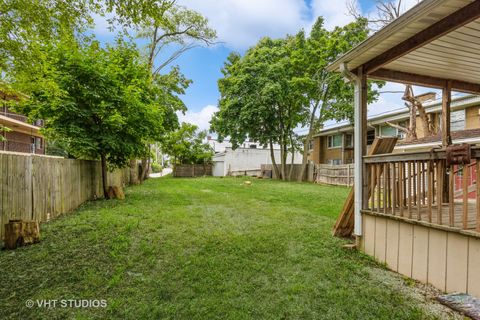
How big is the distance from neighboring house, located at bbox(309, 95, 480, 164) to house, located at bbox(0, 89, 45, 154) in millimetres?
21742

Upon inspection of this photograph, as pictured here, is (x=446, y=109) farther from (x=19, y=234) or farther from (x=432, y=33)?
(x=19, y=234)

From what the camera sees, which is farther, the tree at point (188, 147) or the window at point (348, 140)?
the tree at point (188, 147)

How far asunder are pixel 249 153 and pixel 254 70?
38.4 ft

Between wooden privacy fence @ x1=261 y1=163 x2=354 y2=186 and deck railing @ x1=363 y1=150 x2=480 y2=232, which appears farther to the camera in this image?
wooden privacy fence @ x1=261 y1=163 x2=354 y2=186

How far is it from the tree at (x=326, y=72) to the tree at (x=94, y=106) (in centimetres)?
1117

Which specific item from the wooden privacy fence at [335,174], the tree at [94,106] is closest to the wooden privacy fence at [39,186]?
the tree at [94,106]

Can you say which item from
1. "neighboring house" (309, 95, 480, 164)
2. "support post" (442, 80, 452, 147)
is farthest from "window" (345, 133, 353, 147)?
"support post" (442, 80, 452, 147)

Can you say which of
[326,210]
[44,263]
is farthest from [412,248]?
[44,263]

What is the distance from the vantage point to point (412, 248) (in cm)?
304

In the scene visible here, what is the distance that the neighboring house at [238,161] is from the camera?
25547mm

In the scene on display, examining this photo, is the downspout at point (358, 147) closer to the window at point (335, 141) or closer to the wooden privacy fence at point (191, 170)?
the window at point (335, 141)

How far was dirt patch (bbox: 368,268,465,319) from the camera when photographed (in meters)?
2.29

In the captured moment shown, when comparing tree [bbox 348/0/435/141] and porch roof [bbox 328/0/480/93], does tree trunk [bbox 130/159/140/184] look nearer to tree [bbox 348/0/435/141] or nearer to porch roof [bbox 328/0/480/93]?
porch roof [bbox 328/0/480/93]

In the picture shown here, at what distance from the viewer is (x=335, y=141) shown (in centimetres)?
2153
